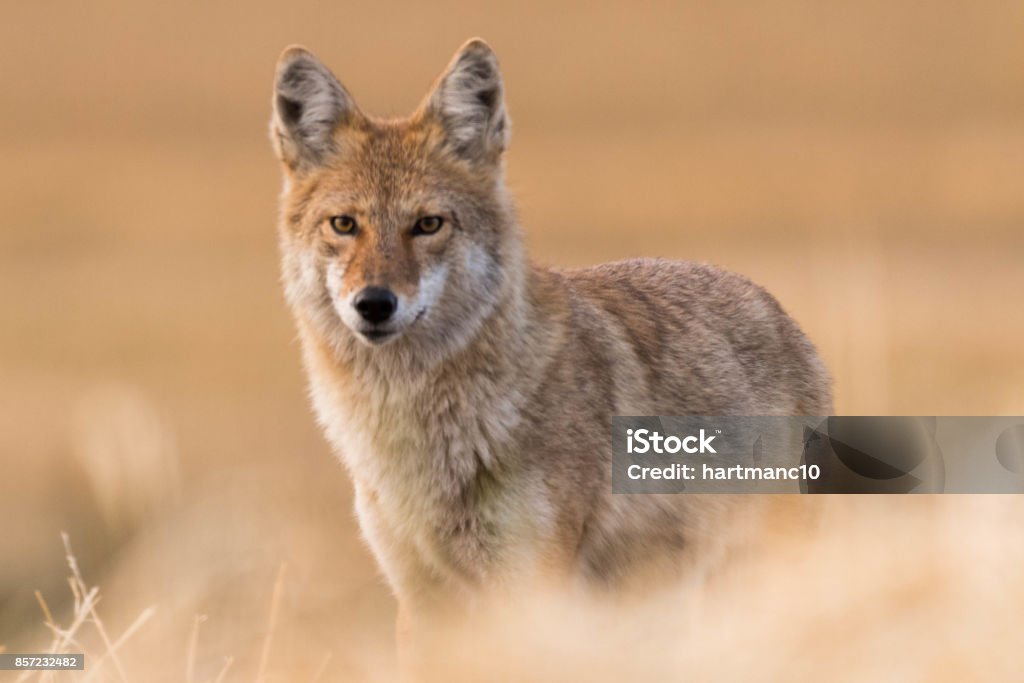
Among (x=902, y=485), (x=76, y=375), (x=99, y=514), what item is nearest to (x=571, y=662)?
(x=902, y=485)

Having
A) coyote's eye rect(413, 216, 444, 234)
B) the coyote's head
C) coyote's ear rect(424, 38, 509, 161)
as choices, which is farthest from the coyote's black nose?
coyote's ear rect(424, 38, 509, 161)

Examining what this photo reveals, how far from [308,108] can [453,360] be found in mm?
1529

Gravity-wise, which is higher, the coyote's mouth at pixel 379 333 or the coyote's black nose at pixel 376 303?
the coyote's black nose at pixel 376 303

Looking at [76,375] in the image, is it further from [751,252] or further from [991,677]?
[991,677]

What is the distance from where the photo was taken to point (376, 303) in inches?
263

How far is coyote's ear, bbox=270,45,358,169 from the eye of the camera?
7.56 m

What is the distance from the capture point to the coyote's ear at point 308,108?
24.8 feet

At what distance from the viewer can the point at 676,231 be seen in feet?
72.7

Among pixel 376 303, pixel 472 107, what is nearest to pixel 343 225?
pixel 376 303

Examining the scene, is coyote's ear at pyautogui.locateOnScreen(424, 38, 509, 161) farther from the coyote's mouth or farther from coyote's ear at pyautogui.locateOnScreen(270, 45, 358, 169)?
the coyote's mouth

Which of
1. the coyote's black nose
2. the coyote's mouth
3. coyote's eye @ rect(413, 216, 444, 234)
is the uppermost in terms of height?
coyote's eye @ rect(413, 216, 444, 234)

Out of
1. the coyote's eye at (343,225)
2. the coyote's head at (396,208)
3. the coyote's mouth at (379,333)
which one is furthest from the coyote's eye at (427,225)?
the coyote's mouth at (379,333)

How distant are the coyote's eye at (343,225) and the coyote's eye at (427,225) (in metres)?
0.30

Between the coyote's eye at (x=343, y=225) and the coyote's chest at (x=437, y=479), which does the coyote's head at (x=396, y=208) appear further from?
the coyote's chest at (x=437, y=479)
